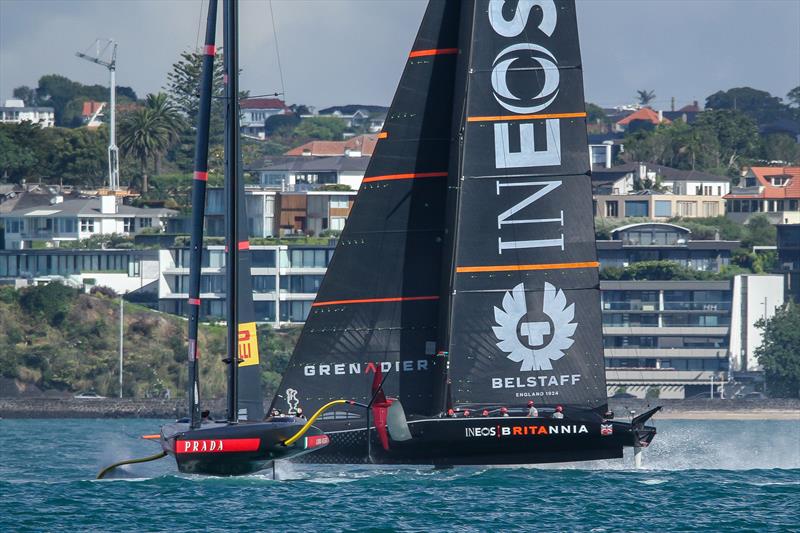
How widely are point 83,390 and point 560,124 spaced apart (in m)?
58.4

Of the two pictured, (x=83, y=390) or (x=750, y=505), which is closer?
(x=750, y=505)

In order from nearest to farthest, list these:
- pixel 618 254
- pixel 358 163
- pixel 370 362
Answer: pixel 370 362
pixel 618 254
pixel 358 163

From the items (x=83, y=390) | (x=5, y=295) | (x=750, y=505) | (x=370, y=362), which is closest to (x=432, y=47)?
(x=370, y=362)

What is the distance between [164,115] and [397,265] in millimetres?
96421

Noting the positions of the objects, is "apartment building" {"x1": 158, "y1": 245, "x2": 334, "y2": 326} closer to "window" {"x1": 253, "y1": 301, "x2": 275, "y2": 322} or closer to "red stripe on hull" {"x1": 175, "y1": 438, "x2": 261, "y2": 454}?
"window" {"x1": 253, "y1": 301, "x2": 275, "y2": 322}

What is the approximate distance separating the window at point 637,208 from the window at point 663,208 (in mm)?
949

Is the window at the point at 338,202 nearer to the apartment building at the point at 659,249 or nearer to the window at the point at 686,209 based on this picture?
the apartment building at the point at 659,249

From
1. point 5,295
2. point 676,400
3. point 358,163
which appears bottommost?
point 676,400

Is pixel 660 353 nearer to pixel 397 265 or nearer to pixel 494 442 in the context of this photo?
pixel 397 265

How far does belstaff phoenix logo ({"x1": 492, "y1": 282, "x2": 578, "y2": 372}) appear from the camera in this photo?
29594 mm

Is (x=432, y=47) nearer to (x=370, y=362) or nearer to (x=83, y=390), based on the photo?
(x=370, y=362)

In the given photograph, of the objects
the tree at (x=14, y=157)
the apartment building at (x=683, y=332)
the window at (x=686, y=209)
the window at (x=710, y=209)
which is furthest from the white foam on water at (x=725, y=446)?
the tree at (x=14, y=157)

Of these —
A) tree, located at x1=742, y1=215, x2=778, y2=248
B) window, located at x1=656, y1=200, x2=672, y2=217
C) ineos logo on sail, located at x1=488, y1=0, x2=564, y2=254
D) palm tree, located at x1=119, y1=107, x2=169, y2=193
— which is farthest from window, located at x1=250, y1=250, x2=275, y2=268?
ineos logo on sail, located at x1=488, y1=0, x2=564, y2=254

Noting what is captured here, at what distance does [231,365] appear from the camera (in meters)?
28.2
